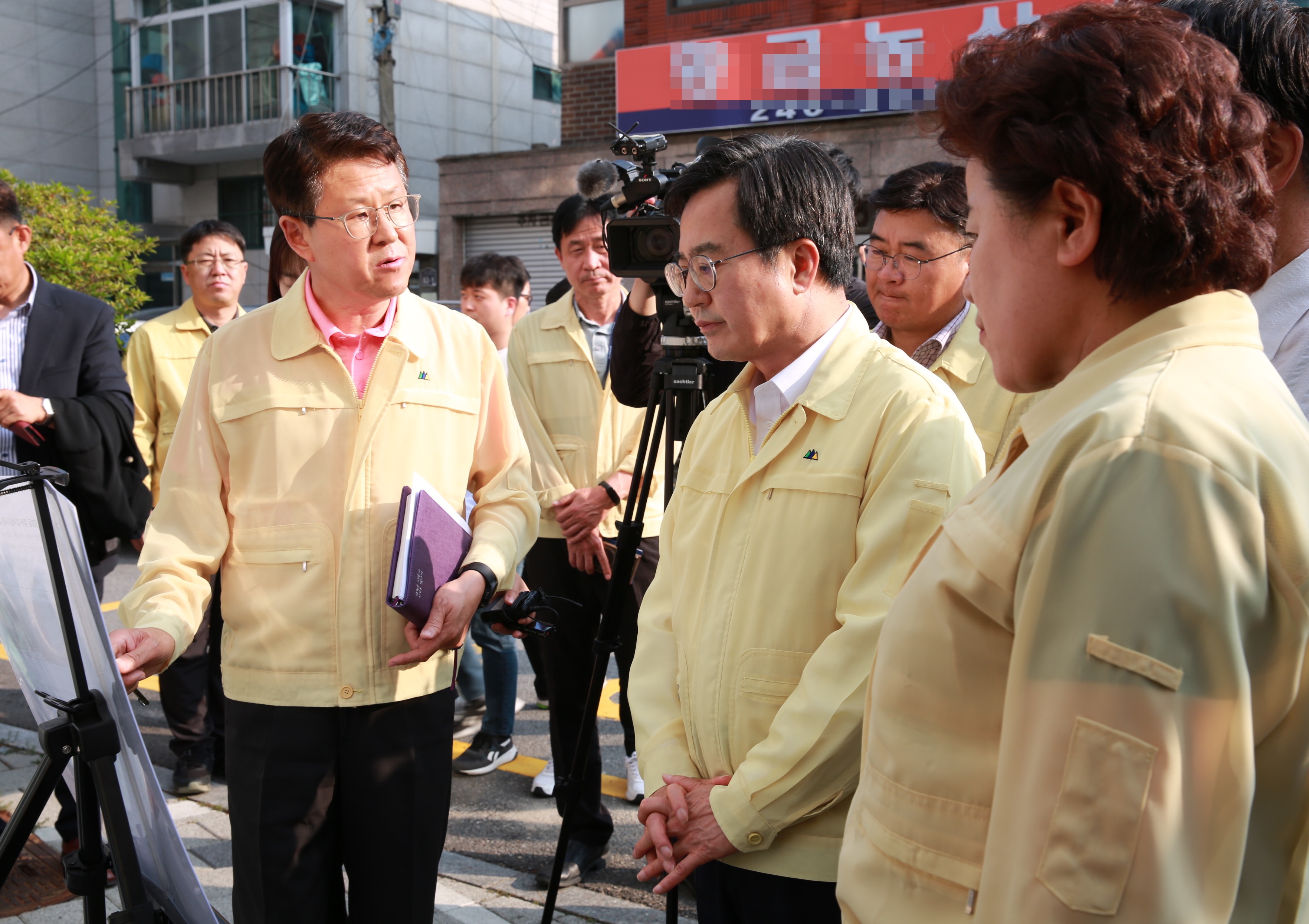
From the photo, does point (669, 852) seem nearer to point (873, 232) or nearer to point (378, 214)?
point (378, 214)

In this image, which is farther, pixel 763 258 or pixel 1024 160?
pixel 763 258

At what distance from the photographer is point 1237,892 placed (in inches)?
38.8

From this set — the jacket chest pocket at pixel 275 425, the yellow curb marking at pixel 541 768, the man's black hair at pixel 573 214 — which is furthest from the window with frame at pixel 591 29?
the jacket chest pocket at pixel 275 425

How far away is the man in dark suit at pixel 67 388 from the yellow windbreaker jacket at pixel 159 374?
3.04 feet

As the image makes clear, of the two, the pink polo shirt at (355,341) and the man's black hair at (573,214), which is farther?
the man's black hair at (573,214)

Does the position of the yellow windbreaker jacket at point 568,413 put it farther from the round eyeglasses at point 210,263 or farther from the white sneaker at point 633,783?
the round eyeglasses at point 210,263

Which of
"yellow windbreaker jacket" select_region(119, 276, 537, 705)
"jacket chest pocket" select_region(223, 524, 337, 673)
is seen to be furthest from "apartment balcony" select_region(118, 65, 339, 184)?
"jacket chest pocket" select_region(223, 524, 337, 673)

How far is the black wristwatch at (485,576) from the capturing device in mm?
2354

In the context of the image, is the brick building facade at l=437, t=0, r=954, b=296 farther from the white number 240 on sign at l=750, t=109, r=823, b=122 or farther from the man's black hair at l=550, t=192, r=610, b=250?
the man's black hair at l=550, t=192, r=610, b=250

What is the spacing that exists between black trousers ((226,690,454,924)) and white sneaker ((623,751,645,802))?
1800mm

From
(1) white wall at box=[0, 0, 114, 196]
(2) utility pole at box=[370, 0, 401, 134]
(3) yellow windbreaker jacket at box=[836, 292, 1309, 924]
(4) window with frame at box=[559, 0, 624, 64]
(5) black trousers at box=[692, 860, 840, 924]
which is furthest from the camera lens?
(1) white wall at box=[0, 0, 114, 196]

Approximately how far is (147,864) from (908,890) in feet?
4.63

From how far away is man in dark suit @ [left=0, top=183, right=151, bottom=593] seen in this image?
3.38 m

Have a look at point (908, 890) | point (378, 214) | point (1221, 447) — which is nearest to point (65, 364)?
point (378, 214)
